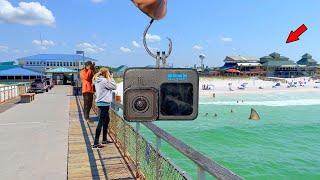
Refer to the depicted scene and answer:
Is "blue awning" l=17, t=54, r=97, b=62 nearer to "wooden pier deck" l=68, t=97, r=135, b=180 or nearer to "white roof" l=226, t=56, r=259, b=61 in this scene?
"wooden pier deck" l=68, t=97, r=135, b=180

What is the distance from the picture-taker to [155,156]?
177 inches

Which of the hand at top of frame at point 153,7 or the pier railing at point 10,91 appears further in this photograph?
the pier railing at point 10,91

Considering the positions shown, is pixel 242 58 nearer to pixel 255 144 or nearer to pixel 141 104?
pixel 255 144

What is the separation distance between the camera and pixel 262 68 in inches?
5153

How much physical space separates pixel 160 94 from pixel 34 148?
6.45 metres

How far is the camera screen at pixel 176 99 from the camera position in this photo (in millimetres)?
2139

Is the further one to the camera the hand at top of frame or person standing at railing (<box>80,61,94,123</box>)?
person standing at railing (<box>80,61,94,123</box>)

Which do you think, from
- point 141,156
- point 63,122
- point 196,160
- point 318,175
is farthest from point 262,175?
point 196,160

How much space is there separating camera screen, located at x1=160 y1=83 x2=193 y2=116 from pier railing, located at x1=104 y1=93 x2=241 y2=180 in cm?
41

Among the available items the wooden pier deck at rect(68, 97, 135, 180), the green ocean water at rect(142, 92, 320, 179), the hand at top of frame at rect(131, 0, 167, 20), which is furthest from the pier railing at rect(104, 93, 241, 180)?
the green ocean water at rect(142, 92, 320, 179)

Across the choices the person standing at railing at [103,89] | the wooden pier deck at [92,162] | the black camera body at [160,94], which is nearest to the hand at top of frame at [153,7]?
the black camera body at [160,94]

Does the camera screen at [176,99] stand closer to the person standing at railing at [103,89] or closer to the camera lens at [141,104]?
the camera lens at [141,104]

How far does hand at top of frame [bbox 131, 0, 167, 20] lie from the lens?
1.62 metres

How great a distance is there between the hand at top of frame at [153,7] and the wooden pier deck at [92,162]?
412 cm
